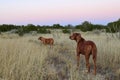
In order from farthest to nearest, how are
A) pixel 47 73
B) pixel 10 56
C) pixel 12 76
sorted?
pixel 10 56 → pixel 47 73 → pixel 12 76

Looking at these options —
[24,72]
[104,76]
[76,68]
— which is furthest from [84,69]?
[24,72]

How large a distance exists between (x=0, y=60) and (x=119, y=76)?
11.1ft

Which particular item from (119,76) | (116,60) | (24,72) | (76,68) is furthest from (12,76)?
(116,60)

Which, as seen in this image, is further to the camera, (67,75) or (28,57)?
(28,57)

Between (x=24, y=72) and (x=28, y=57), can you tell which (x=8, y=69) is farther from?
(x=28, y=57)

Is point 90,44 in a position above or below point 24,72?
above

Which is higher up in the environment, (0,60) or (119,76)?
(0,60)

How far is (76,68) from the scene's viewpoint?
316 inches

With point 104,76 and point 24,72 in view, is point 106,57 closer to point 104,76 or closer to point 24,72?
point 104,76

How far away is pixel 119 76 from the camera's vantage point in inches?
295

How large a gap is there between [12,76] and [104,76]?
2.60 metres

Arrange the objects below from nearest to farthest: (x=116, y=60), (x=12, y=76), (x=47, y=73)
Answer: (x=12, y=76) → (x=47, y=73) → (x=116, y=60)

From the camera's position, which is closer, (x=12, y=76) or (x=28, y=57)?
(x=12, y=76)

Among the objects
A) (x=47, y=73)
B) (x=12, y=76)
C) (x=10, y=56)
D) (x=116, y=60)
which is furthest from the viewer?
(x=116, y=60)
